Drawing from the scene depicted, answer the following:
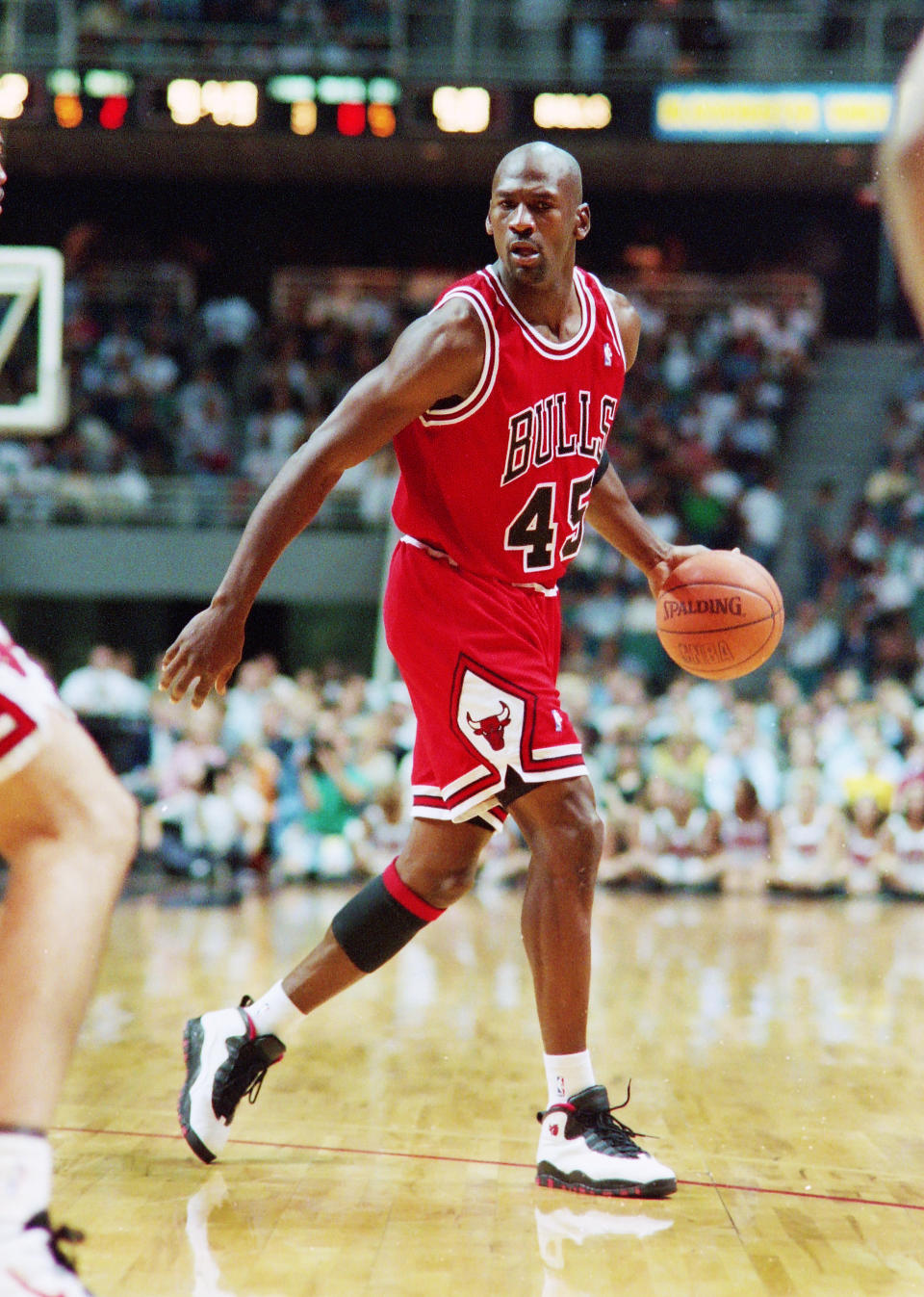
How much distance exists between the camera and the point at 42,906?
5.56ft

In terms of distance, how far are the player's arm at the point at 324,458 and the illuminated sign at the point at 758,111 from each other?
40.9 ft

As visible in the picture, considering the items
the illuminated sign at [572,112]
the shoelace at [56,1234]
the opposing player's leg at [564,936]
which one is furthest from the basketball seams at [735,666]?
the illuminated sign at [572,112]

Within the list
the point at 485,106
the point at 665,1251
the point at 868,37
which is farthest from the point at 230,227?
the point at 665,1251

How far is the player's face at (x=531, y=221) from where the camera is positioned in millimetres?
3107

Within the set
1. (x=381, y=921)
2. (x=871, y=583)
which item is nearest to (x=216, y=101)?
(x=871, y=583)

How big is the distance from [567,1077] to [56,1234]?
5.28 ft

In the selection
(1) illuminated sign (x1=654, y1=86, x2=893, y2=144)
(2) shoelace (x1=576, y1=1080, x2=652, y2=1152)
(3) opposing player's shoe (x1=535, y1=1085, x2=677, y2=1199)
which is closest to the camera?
(3) opposing player's shoe (x1=535, y1=1085, x2=677, y2=1199)

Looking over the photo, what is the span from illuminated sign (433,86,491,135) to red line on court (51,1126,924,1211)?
40.4ft

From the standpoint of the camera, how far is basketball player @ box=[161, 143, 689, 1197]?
9.68 feet

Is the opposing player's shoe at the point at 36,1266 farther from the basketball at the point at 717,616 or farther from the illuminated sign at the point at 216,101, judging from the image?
the illuminated sign at the point at 216,101

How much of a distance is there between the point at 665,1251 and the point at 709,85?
13.8 meters

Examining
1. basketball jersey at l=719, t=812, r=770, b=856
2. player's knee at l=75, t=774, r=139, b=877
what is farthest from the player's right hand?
basketball jersey at l=719, t=812, r=770, b=856

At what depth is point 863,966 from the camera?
6281 mm

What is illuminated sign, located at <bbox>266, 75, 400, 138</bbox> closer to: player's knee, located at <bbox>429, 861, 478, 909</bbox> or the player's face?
the player's face
